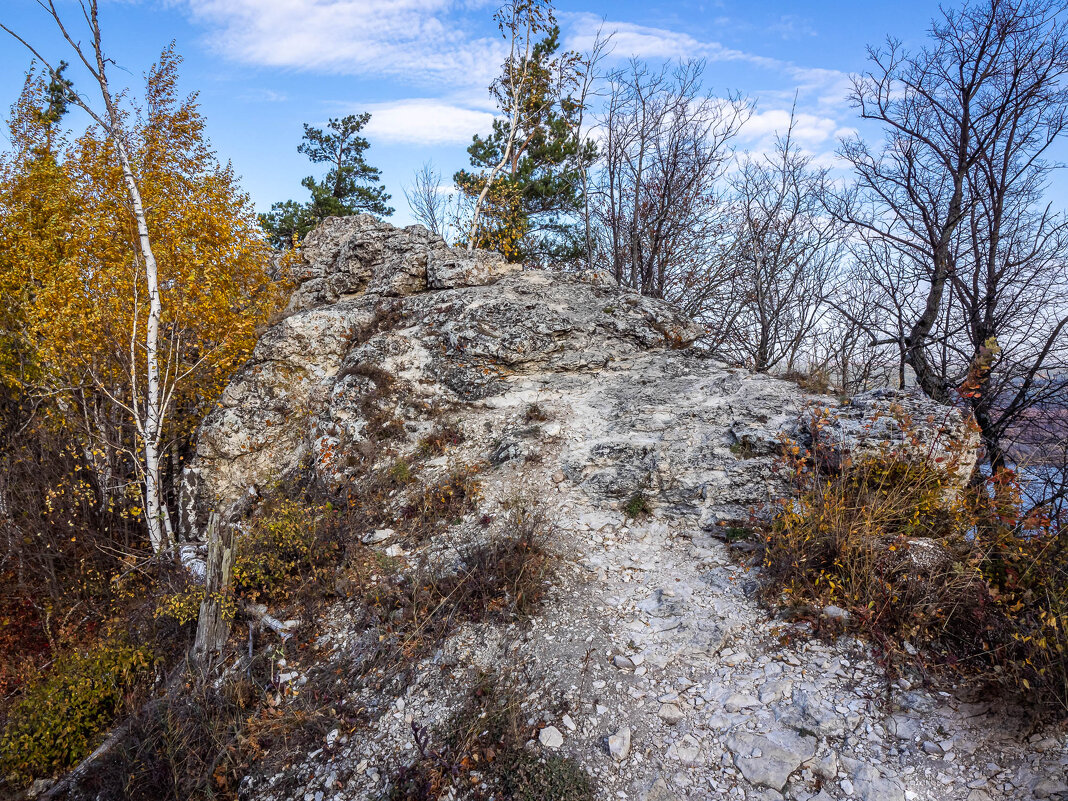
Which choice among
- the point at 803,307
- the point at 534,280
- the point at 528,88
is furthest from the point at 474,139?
the point at 803,307

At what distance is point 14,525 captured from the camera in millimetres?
8422

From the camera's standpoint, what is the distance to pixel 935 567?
162 inches

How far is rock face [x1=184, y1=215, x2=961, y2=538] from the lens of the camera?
21.5ft

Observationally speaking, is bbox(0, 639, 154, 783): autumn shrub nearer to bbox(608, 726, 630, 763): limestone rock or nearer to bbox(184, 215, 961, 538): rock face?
bbox(184, 215, 961, 538): rock face

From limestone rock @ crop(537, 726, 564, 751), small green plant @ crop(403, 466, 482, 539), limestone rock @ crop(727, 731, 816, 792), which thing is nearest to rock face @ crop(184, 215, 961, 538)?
small green plant @ crop(403, 466, 482, 539)

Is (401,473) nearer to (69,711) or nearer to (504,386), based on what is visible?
(504,386)

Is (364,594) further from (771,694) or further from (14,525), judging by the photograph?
(14,525)

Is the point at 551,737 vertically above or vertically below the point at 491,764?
above

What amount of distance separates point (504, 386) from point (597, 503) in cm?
336

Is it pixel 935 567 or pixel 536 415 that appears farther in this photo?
pixel 536 415

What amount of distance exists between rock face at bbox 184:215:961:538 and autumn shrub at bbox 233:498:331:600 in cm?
140

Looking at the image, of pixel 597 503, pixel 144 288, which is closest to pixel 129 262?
pixel 144 288

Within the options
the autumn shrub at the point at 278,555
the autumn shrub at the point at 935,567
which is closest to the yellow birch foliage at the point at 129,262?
the autumn shrub at the point at 278,555

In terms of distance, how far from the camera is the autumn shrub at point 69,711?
5.16 meters
